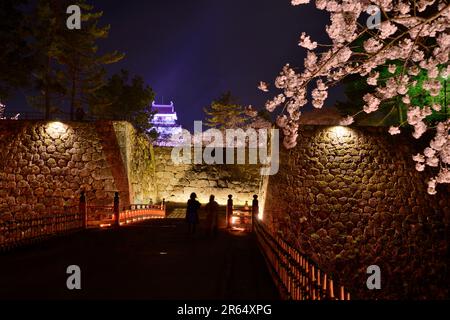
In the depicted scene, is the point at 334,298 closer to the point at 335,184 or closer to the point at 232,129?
the point at 335,184

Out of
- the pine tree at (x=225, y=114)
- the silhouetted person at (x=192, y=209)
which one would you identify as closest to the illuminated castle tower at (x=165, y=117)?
the pine tree at (x=225, y=114)

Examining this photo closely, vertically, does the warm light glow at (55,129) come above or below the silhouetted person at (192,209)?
above

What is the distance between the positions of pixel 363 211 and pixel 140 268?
1272cm

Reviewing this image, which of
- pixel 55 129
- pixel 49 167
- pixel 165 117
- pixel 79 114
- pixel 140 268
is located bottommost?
pixel 140 268

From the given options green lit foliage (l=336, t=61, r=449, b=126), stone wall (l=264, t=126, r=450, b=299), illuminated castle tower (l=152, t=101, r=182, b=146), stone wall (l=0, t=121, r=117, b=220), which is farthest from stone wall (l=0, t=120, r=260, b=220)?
illuminated castle tower (l=152, t=101, r=182, b=146)

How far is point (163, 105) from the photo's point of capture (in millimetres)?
53188

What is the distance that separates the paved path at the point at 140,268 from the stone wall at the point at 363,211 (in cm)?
617

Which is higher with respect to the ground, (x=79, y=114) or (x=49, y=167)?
(x=79, y=114)

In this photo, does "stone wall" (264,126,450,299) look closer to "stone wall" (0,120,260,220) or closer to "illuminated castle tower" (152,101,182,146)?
"stone wall" (0,120,260,220)

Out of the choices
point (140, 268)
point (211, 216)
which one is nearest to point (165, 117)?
point (211, 216)

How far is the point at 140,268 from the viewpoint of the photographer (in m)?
8.15

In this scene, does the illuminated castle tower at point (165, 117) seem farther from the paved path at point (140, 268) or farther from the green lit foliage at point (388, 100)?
the paved path at point (140, 268)

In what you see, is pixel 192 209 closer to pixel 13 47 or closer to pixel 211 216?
pixel 211 216

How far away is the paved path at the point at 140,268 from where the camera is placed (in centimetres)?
639
